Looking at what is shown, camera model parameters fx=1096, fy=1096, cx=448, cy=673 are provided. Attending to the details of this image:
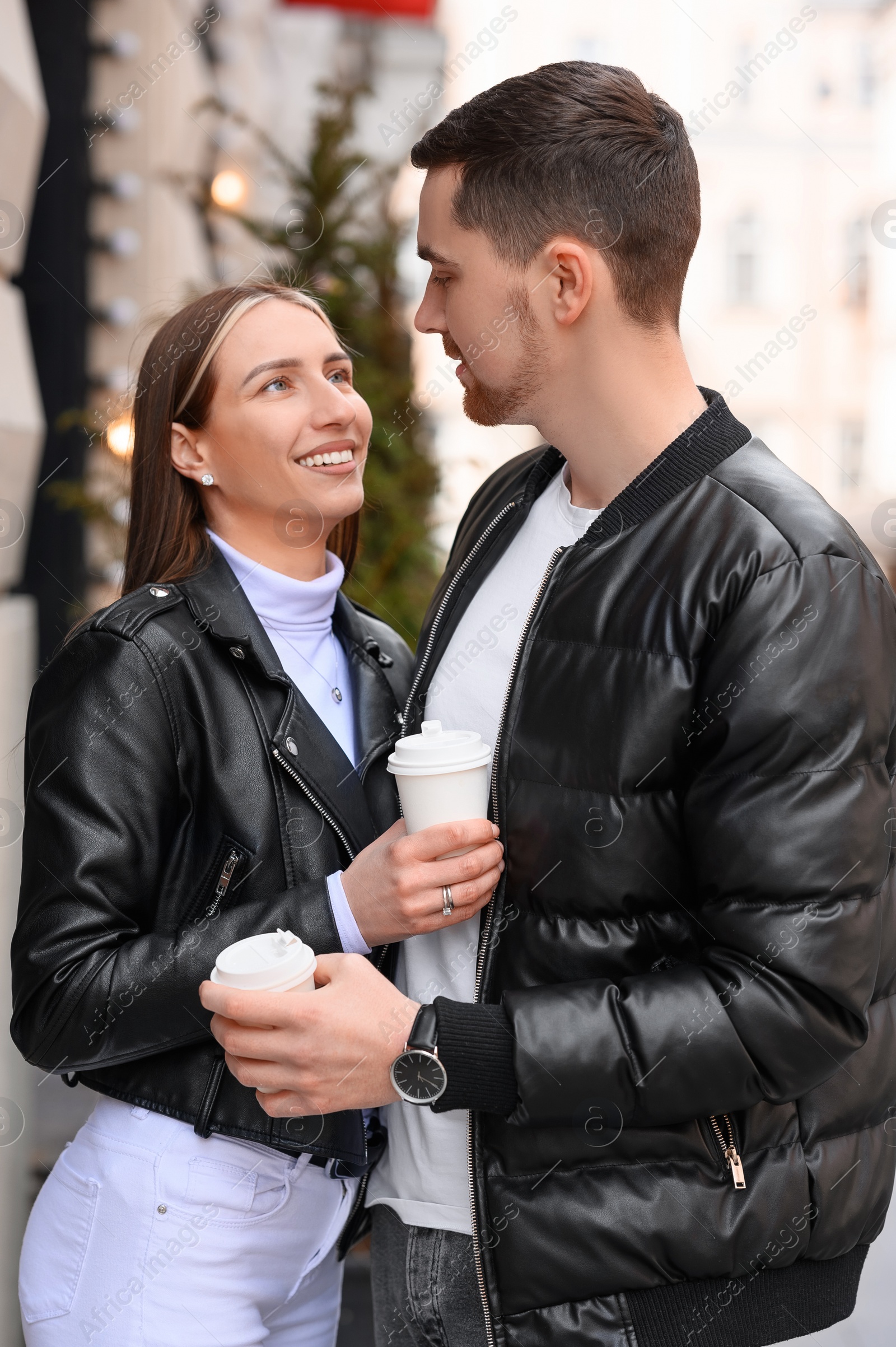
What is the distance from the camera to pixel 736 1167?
1.29 meters

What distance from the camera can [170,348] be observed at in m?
1.82

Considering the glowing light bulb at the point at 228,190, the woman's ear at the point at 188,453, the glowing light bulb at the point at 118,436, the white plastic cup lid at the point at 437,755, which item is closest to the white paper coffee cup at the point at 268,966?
the white plastic cup lid at the point at 437,755

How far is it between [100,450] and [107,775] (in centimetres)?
376

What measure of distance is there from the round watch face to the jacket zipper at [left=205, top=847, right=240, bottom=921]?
41 cm

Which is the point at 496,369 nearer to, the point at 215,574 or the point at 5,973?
the point at 215,574

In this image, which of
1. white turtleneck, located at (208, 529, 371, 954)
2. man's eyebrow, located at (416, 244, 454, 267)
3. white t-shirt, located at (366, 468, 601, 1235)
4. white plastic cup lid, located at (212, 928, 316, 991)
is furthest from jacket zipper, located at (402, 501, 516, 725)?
Result: white plastic cup lid, located at (212, 928, 316, 991)

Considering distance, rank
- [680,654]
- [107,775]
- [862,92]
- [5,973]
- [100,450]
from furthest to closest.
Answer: [862,92], [100,450], [5,973], [107,775], [680,654]

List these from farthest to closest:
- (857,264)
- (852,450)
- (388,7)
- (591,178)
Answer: (852,450) → (857,264) → (388,7) → (591,178)

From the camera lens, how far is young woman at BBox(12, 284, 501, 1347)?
1.44m

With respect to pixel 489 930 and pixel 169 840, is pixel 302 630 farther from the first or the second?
pixel 489 930

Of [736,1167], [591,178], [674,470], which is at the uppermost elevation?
[591,178]

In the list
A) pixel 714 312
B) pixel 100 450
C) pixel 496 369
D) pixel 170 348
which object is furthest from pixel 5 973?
pixel 714 312

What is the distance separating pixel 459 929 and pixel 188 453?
91 cm

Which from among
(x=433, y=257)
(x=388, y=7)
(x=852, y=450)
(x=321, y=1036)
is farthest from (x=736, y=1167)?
(x=852, y=450)
